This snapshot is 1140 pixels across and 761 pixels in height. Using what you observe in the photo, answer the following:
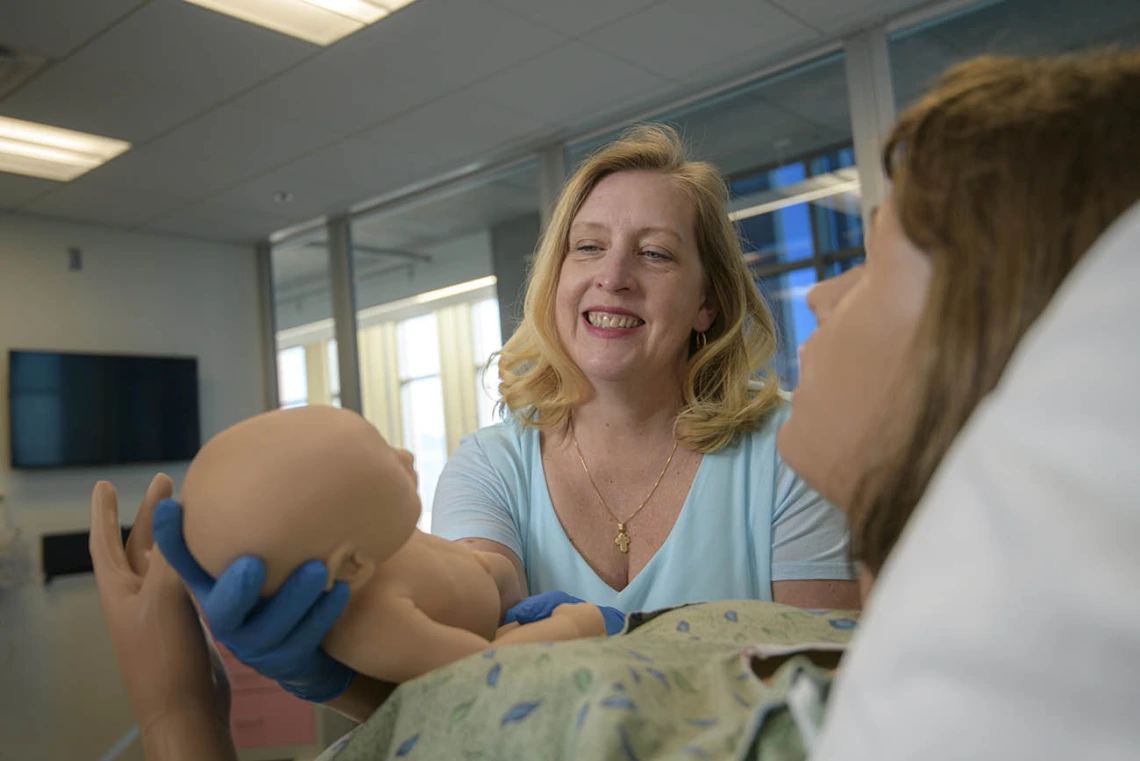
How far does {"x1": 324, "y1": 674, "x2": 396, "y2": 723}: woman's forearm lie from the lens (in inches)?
37.7

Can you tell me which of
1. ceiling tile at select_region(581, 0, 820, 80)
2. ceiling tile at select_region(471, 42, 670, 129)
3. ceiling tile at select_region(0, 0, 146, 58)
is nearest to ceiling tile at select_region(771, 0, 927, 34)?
ceiling tile at select_region(581, 0, 820, 80)

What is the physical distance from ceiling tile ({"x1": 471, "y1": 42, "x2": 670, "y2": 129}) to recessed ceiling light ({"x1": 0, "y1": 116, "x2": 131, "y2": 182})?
1716 millimetres

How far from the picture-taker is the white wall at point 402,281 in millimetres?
5070

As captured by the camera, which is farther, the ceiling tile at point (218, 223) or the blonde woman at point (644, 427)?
the ceiling tile at point (218, 223)

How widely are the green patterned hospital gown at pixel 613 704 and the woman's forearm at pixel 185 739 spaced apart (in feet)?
0.52

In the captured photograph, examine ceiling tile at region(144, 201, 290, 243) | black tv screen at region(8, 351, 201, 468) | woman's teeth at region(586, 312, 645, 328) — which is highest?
ceiling tile at region(144, 201, 290, 243)

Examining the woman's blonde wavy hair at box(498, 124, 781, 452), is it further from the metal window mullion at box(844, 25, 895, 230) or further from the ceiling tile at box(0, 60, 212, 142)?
the ceiling tile at box(0, 60, 212, 142)

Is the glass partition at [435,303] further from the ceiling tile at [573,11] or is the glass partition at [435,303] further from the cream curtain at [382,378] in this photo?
the ceiling tile at [573,11]

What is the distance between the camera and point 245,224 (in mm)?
5504

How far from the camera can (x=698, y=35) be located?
347 centimetres

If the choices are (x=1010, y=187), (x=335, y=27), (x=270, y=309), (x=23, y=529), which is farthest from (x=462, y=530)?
(x=270, y=309)

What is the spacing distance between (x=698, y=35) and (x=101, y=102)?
231cm

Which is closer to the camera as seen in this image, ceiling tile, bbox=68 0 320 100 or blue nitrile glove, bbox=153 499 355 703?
blue nitrile glove, bbox=153 499 355 703

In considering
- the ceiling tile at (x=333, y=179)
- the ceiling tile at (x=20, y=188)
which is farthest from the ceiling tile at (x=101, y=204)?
the ceiling tile at (x=333, y=179)
